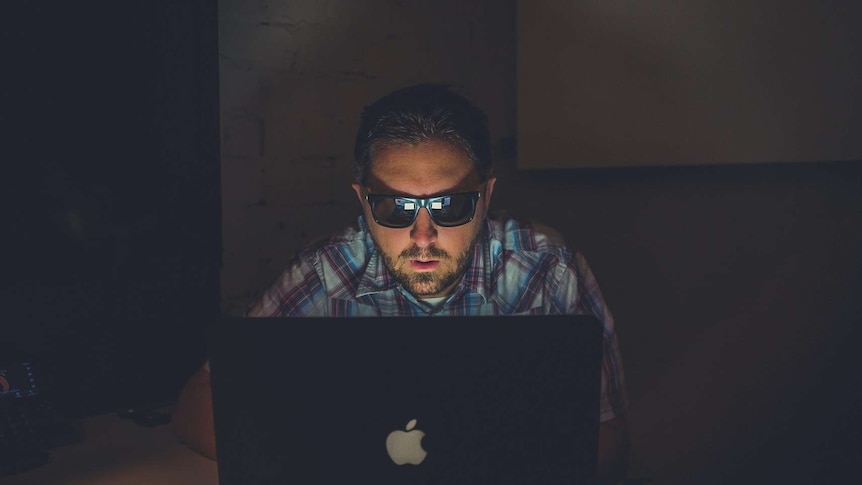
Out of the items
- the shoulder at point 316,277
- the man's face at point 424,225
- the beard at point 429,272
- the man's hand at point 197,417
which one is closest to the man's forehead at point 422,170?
the man's face at point 424,225

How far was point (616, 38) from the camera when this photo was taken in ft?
6.30

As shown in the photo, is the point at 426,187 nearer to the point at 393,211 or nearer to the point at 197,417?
the point at 393,211

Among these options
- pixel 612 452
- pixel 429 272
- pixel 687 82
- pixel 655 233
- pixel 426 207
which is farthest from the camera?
pixel 655 233

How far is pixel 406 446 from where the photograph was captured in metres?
0.85

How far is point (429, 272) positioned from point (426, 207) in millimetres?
167

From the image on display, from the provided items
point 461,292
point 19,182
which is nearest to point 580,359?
point 461,292

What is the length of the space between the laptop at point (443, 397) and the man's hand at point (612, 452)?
377 mm

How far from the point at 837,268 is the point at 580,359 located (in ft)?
3.96

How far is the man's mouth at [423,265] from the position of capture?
1.44 metres

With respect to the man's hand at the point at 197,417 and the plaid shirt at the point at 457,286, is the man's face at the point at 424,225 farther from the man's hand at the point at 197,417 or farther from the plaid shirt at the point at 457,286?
the man's hand at the point at 197,417

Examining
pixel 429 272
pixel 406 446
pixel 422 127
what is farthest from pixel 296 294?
pixel 406 446

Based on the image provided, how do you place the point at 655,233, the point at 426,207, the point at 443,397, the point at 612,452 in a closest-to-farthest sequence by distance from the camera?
the point at 443,397, the point at 612,452, the point at 426,207, the point at 655,233

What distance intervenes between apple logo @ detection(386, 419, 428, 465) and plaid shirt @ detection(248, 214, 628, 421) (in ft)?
2.57

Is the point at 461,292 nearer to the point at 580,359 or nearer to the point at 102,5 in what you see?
the point at 580,359
